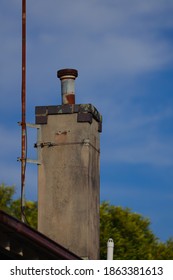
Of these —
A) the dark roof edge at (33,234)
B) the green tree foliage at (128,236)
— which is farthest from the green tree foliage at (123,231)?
the dark roof edge at (33,234)

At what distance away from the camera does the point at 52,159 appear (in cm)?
1945

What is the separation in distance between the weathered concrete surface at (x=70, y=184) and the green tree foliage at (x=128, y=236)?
985 inches

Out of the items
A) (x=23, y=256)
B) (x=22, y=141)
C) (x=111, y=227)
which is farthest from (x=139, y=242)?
(x=23, y=256)

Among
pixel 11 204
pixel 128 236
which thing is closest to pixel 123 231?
pixel 128 236

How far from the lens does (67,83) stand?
20234mm

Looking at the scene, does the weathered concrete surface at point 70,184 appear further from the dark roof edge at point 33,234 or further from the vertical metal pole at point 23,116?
the dark roof edge at point 33,234

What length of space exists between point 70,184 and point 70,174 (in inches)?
9.6

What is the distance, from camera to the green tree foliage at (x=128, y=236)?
45.2 meters

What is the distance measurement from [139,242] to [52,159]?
27.7 metres

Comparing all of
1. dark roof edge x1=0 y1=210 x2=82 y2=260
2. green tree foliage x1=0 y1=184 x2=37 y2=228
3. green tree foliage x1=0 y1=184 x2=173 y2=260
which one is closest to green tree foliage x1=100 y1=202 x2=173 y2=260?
green tree foliage x1=0 y1=184 x2=173 y2=260

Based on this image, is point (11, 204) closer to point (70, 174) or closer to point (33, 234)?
point (70, 174)

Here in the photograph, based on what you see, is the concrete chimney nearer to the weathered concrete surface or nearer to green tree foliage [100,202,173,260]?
the weathered concrete surface

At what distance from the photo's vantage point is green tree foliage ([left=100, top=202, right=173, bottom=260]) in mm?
45188
